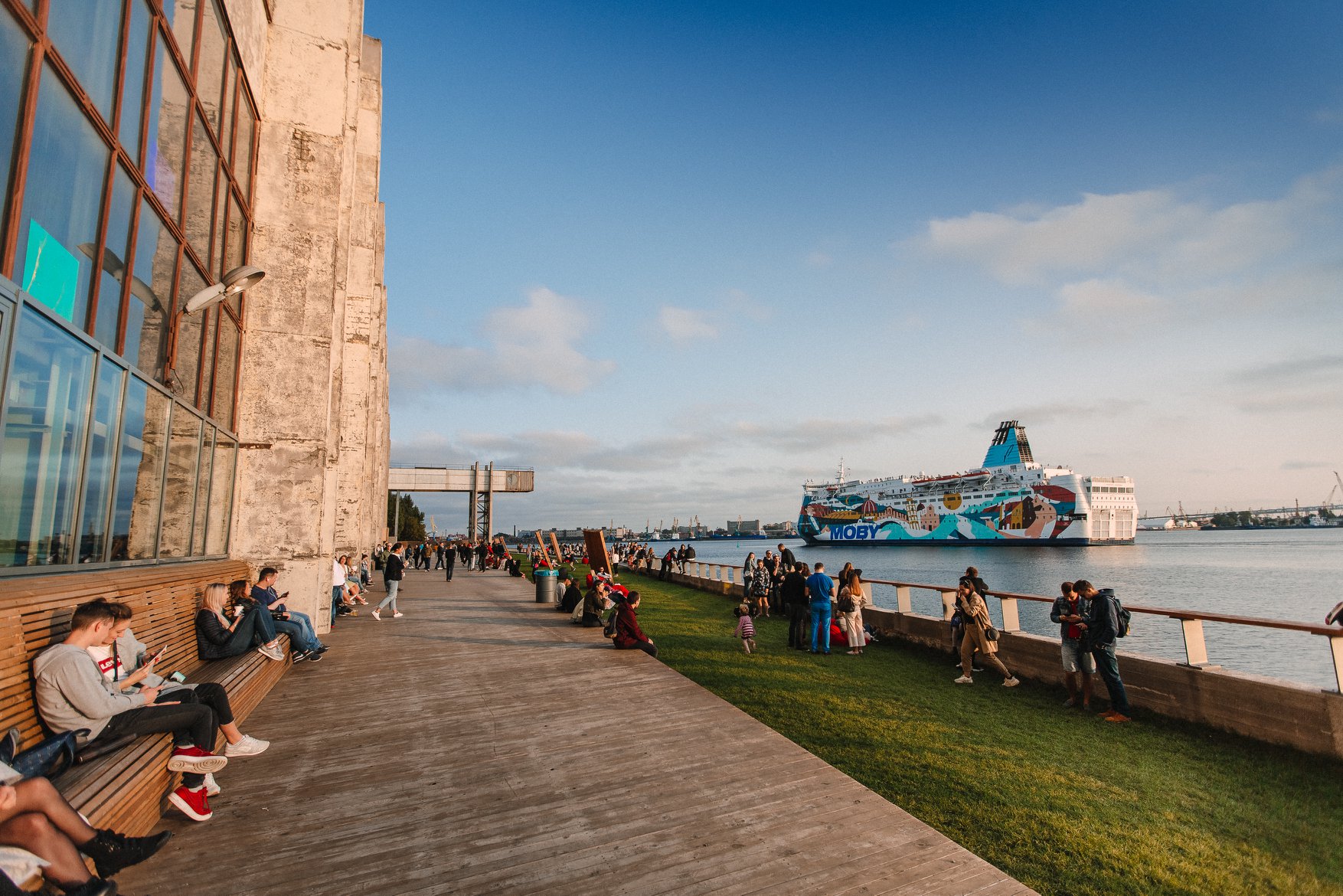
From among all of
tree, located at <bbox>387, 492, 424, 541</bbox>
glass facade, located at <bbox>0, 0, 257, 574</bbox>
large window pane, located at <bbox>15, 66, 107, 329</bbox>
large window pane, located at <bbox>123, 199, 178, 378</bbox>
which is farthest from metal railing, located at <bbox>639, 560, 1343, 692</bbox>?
tree, located at <bbox>387, 492, 424, 541</bbox>

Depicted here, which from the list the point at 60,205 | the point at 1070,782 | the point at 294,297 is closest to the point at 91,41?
the point at 60,205

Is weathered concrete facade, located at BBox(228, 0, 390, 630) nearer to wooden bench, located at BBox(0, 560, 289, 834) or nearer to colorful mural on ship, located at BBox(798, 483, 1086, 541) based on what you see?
wooden bench, located at BBox(0, 560, 289, 834)

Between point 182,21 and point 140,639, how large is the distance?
25.7ft

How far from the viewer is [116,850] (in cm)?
320

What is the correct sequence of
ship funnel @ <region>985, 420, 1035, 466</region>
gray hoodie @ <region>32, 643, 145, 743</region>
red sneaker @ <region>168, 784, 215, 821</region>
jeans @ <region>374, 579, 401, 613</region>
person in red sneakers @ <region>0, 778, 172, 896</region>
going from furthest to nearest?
ship funnel @ <region>985, 420, 1035, 466</region> < jeans @ <region>374, 579, 401, 613</region> < red sneaker @ <region>168, 784, 215, 821</region> < gray hoodie @ <region>32, 643, 145, 743</region> < person in red sneakers @ <region>0, 778, 172, 896</region>

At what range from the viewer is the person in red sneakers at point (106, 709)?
3814mm

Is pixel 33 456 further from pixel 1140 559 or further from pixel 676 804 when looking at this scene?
pixel 1140 559

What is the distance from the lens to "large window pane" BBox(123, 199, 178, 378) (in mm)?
7082

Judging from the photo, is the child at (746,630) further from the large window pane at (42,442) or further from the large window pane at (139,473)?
the large window pane at (42,442)

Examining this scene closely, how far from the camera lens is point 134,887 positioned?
3354 millimetres

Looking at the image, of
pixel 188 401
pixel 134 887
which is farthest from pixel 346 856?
pixel 188 401

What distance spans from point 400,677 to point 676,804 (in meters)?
5.34

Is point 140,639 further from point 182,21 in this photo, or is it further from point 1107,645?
point 1107,645

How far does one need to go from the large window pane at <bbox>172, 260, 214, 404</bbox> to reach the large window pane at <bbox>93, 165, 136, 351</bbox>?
188 centimetres
